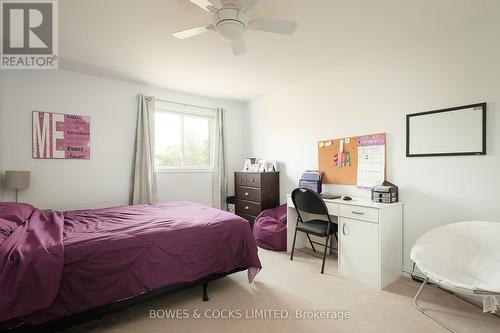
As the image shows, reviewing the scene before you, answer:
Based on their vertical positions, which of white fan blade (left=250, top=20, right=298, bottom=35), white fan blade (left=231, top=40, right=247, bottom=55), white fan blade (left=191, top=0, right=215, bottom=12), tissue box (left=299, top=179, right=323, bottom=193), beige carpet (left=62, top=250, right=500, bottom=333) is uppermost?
white fan blade (left=191, top=0, right=215, bottom=12)

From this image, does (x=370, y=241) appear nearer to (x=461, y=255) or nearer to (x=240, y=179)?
(x=461, y=255)

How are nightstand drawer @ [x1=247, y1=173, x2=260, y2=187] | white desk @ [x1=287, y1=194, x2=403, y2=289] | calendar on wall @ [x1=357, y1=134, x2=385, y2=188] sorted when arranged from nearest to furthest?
1. white desk @ [x1=287, y1=194, x2=403, y2=289]
2. calendar on wall @ [x1=357, y1=134, x2=385, y2=188]
3. nightstand drawer @ [x1=247, y1=173, x2=260, y2=187]

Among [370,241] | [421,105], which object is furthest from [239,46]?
[370,241]

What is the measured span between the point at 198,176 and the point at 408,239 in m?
3.17

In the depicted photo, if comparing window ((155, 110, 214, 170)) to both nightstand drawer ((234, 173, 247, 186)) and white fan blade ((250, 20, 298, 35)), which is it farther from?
white fan blade ((250, 20, 298, 35))

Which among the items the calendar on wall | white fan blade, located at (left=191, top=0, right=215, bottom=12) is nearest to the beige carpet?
the calendar on wall

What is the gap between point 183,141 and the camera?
4.18 meters

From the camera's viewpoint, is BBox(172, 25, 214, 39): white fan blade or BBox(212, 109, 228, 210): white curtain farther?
BBox(212, 109, 228, 210): white curtain

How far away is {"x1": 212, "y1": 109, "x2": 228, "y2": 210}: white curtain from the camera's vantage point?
171 inches

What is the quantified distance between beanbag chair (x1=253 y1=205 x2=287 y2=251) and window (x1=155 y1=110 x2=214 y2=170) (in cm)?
151

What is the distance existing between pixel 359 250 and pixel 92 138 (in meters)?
3.63

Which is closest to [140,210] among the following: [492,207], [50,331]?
[50,331]

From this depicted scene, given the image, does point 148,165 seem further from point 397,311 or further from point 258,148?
point 397,311

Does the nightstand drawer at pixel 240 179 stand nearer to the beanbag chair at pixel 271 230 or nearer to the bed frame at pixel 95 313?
the beanbag chair at pixel 271 230
